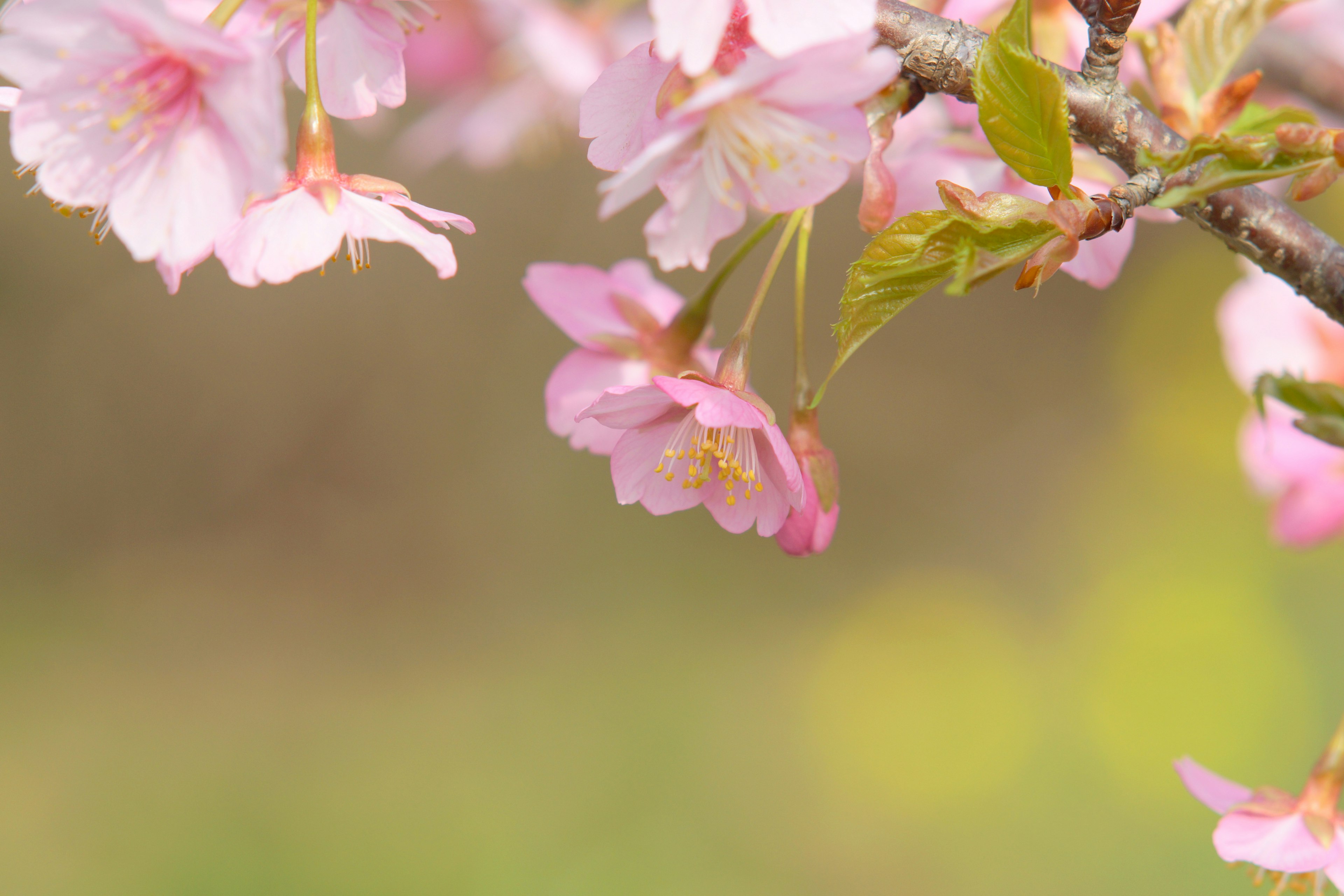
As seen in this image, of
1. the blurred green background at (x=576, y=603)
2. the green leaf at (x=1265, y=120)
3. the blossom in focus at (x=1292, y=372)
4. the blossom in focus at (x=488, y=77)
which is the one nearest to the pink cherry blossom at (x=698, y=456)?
the green leaf at (x=1265, y=120)

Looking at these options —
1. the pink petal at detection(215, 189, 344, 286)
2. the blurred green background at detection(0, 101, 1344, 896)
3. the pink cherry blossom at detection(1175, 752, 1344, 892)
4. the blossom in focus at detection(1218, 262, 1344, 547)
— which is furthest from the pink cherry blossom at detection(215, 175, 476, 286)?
the blurred green background at detection(0, 101, 1344, 896)

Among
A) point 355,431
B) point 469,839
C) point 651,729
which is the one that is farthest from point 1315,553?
point 355,431

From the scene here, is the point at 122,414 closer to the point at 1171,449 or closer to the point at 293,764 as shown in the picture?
the point at 293,764

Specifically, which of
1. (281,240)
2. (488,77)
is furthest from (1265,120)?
(488,77)

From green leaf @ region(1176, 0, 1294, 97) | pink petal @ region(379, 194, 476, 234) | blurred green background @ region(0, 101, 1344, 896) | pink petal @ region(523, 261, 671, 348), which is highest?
green leaf @ region(1176, 0, 1294, 97)

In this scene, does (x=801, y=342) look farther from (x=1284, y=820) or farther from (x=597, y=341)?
(x=1284, y=820)

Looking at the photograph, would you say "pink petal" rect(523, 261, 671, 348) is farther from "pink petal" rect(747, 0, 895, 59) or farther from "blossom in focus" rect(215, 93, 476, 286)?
"pink petal" rect(747, 0, 895, 59)

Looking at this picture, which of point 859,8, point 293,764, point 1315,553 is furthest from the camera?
point 293,764
